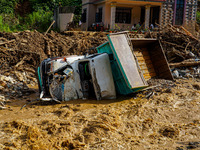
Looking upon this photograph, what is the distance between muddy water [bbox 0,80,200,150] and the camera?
4.36 metres

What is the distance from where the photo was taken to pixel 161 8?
20.4 metres

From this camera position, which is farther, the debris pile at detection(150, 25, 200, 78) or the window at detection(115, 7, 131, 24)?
the window at detection(115, 7, 131, 24)

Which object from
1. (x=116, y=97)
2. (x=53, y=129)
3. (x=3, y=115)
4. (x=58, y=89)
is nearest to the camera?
(x=53, y=129)

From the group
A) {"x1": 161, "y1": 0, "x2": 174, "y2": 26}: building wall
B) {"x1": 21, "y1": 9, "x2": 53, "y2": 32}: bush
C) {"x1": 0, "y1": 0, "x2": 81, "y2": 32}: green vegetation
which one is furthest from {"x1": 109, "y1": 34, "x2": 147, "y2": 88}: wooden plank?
{"x1": 161, "y1": 0, "x2": 174, "y2": 26}: building wall

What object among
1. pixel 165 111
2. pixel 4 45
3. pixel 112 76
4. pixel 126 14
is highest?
pixel 126 14

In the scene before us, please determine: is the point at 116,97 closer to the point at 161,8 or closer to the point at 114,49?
the point at 114,49

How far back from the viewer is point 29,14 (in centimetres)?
2202

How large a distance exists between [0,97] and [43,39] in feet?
18.7

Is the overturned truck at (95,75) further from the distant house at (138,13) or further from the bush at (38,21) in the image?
the bush at (38,21)

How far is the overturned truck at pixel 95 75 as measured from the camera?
680 cm

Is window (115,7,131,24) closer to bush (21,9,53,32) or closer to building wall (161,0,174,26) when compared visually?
building wall (161,0,174,26)

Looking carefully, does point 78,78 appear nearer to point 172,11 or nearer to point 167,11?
point 167,11

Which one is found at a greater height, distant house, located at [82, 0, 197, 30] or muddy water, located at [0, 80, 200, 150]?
distant house, located at [82, 0, 197, 30]

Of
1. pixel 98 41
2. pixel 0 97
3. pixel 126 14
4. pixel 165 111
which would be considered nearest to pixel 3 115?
pixel 0 97
